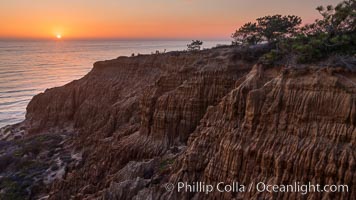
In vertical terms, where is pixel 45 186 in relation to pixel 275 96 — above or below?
below

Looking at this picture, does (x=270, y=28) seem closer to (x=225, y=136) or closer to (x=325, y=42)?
Answer: (x=325, y=42)

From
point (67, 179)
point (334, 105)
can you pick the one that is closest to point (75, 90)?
point (67, 179)

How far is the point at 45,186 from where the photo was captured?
35.4 metres

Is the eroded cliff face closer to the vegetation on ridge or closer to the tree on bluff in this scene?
the vegetation on ridge

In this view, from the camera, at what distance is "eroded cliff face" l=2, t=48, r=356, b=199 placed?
745 inches

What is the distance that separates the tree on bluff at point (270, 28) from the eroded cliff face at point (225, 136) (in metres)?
9.29

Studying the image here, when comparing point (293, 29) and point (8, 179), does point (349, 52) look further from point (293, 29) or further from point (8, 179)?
point (8, 179)

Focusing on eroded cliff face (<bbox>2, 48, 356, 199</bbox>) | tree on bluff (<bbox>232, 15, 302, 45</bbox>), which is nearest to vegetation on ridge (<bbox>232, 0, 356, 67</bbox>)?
eroded cliff face (<bbox>2, 48, 356, 199</bbox>)

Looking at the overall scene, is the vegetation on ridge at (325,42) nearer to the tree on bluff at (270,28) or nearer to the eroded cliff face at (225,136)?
the eroded cliff face at (225,136)

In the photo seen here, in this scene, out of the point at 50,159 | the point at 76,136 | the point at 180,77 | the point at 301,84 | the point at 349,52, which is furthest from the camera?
the point at 76,136

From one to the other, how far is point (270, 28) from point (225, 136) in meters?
24.6

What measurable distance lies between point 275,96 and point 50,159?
30.4 m

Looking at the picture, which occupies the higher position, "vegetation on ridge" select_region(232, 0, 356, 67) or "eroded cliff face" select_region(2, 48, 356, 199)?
"vegetation on ridge" select_region(232, 0, 356, 67)

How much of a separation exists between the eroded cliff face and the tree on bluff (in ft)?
30.5
